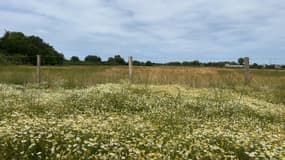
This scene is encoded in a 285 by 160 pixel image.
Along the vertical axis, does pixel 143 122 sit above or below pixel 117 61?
below

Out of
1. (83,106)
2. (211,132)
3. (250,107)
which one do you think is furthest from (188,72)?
(211,132)

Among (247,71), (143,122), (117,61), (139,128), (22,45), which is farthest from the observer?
(22,45)

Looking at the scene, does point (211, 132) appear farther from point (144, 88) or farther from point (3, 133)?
point (144, 88)

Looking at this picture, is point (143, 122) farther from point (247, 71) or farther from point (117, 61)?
point (117, 61)

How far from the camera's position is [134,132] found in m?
5.57

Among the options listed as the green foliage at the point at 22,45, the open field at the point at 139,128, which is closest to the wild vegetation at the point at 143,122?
the open field at the point at 139,128

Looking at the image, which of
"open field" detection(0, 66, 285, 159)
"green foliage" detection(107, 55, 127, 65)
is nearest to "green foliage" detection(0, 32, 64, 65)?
"green foliage" detection(107, 55, 127, 65)

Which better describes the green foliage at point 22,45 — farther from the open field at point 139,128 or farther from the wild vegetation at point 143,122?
the open field at point 139,128

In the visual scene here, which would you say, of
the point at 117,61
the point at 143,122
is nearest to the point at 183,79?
the point at 117,61

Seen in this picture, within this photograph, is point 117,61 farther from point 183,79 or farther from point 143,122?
point 143,122

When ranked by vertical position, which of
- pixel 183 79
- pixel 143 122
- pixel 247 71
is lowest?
pixel 143 122

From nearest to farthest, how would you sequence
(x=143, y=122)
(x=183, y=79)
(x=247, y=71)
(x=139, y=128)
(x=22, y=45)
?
1. (x=139, y=128)
2. (x=143, y=122)
3. (x=247, y=71)
4. (x=183, y=79)
5. (x=22, y=45)

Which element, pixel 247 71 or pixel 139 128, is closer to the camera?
pixel 139 128

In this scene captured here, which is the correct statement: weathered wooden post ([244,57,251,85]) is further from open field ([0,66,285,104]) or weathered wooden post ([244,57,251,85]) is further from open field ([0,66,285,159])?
open field ([0,66,285,159])
